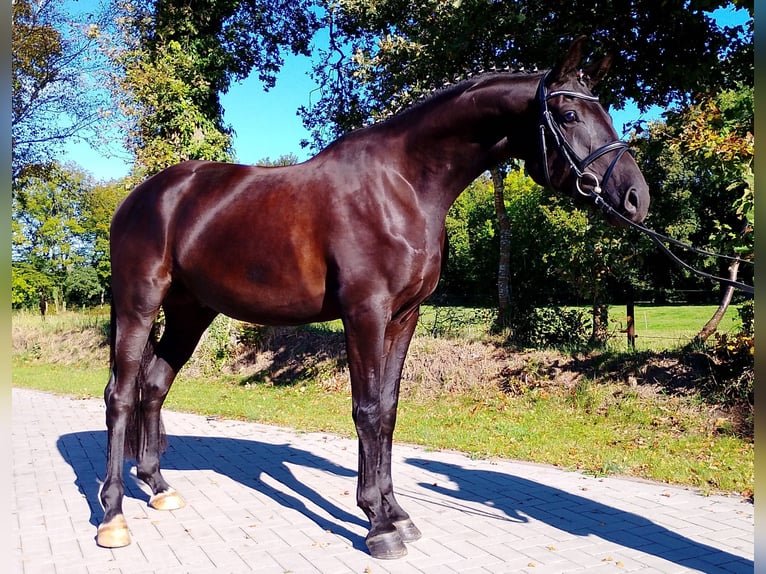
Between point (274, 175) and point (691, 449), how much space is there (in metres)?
4.87

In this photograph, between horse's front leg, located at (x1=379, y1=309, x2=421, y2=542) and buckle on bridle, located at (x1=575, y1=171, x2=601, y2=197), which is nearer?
buckle on bridle, located at (x1=575, y1=171, x2=601, y2=197)

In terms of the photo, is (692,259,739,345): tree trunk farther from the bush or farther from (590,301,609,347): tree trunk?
the bush

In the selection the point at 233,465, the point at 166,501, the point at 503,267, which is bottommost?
the point at 233,465

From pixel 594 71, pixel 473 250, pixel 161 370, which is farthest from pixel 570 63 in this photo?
pixel 473 250

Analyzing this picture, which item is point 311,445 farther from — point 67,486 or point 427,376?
point 427,376

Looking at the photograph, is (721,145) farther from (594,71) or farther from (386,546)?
(386,546)

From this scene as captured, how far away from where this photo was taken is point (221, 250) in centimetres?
376

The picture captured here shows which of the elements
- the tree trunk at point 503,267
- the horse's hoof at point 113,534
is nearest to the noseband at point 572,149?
the horse's hoof at point 113,534

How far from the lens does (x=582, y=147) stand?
3.04m

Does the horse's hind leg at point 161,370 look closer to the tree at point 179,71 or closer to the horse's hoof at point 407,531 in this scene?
the horse's hoof at point 407,531

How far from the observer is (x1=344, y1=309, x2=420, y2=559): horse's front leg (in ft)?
11.0

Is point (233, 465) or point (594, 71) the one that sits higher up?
point (594, 71)

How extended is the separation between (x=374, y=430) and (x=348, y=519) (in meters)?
0.94

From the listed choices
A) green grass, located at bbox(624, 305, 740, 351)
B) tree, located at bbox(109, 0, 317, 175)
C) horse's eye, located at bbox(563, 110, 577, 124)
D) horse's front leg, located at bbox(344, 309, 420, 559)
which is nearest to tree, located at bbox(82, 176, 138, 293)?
tree, located at bbox(109, 0, 317, 175)
